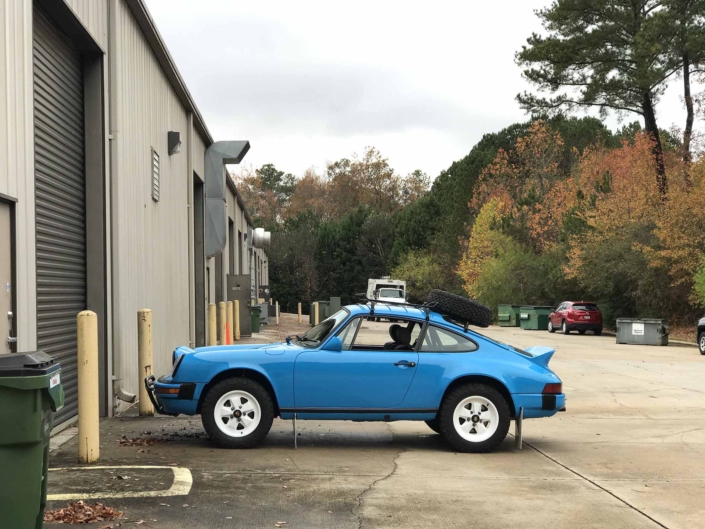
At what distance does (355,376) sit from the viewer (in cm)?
891

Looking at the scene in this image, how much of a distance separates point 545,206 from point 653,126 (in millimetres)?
14110

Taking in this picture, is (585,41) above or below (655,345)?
above

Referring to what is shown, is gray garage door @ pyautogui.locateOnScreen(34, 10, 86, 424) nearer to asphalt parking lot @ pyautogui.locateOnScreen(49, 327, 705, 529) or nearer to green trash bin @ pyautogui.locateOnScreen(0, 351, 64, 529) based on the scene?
asphalt parking lot @ pyautogui.locateOnScreen(49, 327, 705, 529)

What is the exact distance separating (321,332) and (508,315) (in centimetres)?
4082

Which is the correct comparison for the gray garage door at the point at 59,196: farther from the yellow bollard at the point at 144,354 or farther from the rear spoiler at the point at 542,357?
the rear spoiler at the point at 542,357

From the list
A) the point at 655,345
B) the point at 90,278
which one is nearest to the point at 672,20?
the point at 655,345

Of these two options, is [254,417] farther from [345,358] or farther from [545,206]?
[545,206]

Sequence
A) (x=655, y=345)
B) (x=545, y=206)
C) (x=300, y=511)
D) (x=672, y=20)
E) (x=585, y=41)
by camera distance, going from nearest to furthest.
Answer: (x=300, y=511) → (x=655, y=345) → (x=672, y=20) → (x=585, y=41) → (x=545, y=206)

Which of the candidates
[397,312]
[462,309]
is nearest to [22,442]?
[397,312]

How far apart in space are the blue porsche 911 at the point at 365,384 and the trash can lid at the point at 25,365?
3773 mm

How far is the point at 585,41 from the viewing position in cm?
3925

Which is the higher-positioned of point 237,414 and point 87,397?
point 87,397

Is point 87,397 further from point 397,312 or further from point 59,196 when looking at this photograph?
point 397,312

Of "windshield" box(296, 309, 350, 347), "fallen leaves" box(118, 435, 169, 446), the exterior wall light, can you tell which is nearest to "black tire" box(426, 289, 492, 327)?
"windshield" box(296, 309, 350, 347)
